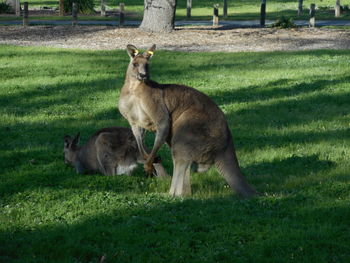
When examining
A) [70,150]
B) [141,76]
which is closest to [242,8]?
[70,150]

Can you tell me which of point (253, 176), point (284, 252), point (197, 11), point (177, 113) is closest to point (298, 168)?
point (253, 176)

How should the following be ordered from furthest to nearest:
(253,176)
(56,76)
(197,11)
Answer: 1. (197,11)
2. (56,76)
3. (253,176)

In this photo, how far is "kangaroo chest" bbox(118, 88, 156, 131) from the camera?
8.47 meters

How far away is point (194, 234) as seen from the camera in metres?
6.93

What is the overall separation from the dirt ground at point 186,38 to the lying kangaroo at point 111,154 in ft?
46.3

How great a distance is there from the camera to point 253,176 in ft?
30.8

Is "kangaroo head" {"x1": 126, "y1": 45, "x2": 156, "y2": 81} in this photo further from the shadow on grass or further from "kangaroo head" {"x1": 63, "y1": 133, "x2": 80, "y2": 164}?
"kangaroo head" {"x1": 63, "y1": 133, "x2": 80, "y2": 164}

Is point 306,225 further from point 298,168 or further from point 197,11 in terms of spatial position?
→ point 197,11

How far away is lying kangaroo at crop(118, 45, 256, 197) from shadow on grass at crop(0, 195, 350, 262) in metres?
0.37

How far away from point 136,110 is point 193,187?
126cm

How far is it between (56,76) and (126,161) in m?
8.86

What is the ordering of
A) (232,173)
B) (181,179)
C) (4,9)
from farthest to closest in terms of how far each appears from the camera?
(4,9) < (181,179) < (232,173)

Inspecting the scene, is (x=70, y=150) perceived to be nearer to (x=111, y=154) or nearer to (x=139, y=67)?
(x=111, y=154)

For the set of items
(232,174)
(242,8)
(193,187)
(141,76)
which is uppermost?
(242,8)
